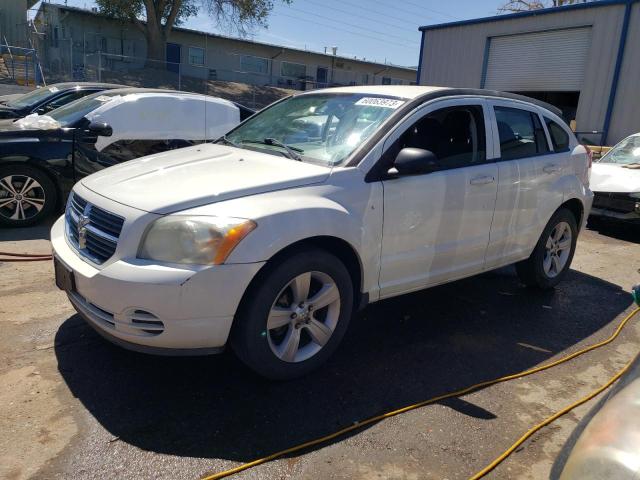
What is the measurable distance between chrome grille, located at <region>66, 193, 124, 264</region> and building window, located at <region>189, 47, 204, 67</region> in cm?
3677

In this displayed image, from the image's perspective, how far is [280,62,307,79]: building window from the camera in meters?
41.9

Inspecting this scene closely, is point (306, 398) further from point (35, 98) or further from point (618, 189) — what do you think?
point (35, 98)

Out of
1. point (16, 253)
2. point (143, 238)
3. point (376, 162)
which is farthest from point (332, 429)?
point (16, 253)

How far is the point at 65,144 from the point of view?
21.0 feet

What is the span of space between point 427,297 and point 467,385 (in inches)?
62.2

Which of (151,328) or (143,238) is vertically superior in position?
(143,238)

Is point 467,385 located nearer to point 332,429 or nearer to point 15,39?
point 332,429

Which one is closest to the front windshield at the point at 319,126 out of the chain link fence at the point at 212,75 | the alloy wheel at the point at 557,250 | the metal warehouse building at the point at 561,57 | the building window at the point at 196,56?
the alloy wheel at the point at 557,250

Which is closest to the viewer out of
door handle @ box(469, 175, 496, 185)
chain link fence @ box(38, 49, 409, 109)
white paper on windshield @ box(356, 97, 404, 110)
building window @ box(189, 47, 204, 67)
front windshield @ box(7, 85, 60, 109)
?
white paper on windshield @ box(356, 97, 404, 110)

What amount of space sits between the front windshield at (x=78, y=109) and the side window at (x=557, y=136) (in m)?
5.51

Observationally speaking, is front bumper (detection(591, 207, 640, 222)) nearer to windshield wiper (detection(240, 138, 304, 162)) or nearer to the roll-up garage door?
windshield wiper (detection(240, 138, 304, 162))

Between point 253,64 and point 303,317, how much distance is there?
39.2 meters

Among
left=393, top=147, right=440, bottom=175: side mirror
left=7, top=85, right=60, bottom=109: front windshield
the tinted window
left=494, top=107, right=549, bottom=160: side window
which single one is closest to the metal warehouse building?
left=494, top=107, right=549, bottom=160: side window

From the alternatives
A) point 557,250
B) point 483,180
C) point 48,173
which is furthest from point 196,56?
point 483,180
